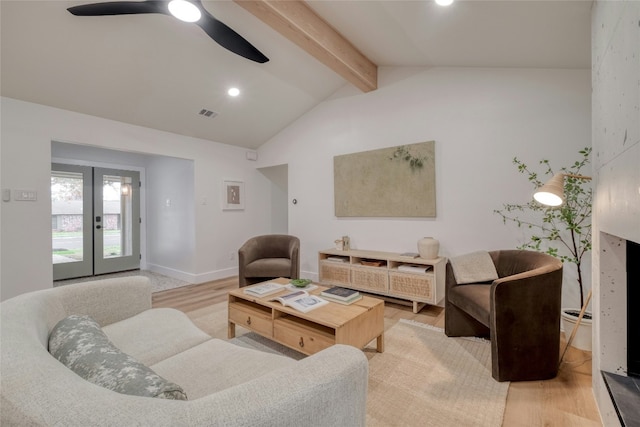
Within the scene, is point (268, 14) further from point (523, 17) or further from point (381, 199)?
point (381, 199)

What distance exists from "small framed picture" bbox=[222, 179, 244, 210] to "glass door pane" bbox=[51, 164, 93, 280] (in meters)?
2.34

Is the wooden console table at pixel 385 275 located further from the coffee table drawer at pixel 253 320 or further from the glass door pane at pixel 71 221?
the glass door pane at pixel 71 221

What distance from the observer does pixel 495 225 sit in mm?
3043

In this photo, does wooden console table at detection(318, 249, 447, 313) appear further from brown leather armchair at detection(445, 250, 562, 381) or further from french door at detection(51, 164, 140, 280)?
french door at detection(51, 164, 140, 280)

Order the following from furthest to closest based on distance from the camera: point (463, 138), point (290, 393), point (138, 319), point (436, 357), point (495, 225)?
point (463, 138) < point (495, 225) < point (436, 357) < point (138, 319) < point (290, 393)

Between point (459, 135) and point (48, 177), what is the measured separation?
4.66 meters

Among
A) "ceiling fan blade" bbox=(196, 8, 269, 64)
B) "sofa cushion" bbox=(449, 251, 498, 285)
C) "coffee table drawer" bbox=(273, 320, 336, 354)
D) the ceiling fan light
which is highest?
"ceiling fan blade" bbox=(196, 8, 269, 64)

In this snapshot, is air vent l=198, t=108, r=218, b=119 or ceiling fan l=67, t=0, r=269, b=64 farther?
air vent l=198, t=108, r=218, b=119

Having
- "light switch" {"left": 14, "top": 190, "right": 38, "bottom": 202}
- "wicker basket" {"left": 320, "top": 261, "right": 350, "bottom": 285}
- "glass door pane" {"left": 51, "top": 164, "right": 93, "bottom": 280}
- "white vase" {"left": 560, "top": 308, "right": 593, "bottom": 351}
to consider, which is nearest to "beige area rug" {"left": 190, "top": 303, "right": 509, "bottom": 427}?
"white vase" {"left": 560, "top": 308, "right": 593, "bottom": 351}

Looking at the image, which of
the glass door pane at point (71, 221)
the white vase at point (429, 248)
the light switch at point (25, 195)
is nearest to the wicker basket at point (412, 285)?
the white vase at point (429, 248)

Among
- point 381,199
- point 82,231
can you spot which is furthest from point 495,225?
point 82,231

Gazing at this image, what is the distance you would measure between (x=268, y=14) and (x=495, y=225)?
117 inches

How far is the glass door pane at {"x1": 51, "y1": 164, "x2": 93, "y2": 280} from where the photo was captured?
15.2 feet

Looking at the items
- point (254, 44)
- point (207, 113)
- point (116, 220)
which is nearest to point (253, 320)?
point (254, 44)
